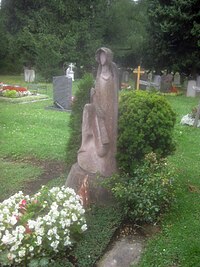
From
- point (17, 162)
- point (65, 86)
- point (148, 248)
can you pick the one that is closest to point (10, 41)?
point (65, 86)

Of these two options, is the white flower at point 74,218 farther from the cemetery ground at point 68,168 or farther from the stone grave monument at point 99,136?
the stone grave monument at point 99,136

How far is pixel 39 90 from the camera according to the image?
915 inches

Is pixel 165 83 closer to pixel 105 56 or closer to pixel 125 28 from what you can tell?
pixel 125 28

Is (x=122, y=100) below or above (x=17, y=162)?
above

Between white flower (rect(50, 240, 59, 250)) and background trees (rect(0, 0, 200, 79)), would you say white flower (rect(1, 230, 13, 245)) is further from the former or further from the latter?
background trees (rect(0, 0, 200, 79))

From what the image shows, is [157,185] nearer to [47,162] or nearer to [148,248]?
[148,248]

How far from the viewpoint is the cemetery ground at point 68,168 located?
491 centimetres

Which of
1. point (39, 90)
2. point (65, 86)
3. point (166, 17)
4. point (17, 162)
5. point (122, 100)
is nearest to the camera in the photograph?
point (122, 100)

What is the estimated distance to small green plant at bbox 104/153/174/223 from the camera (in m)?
5.52

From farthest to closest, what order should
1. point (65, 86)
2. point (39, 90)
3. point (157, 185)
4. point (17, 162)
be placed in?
point (39, 90) < point (65, 86) < point (17, 162) < point (157, 185)

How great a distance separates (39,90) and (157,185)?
60.5 feet

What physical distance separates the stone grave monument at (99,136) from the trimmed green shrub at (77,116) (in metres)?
1.02

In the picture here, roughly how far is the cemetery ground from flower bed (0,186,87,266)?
0.26 metres

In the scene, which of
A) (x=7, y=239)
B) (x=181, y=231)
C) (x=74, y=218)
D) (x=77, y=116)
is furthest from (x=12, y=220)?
(x=77, y=116)
